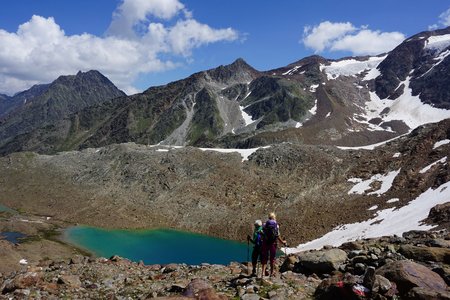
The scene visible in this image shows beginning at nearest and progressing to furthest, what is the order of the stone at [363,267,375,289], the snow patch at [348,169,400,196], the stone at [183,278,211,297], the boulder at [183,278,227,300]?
the stone at [363,267,375,289]
the boulder at [183,278,227,300]
the stone at [183,278,211,297]
the snow patch at [348,169,400,196]

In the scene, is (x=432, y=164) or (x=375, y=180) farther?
(x=375, y=180)

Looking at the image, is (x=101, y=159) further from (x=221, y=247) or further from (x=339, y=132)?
(x=339, y=132)

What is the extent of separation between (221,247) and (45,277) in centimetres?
4215

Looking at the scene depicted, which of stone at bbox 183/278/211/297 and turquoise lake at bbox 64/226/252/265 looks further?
turquoise lake at bbox 64/226/252/265

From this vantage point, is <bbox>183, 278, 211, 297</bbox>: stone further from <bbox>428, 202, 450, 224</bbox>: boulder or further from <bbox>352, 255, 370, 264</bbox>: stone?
<bbox>428, 202, 450, 224</bbox>: boulder

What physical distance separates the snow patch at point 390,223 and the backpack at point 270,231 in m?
31.8

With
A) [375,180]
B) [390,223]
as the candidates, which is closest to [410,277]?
[390,223]

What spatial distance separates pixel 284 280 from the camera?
62.0ft

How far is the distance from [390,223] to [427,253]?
35236mm

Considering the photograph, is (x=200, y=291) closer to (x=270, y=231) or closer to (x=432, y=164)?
(x=270, y=231)

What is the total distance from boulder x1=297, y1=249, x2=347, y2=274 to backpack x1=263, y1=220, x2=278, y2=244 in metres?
3.58

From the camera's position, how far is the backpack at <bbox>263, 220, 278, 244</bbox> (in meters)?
18.8

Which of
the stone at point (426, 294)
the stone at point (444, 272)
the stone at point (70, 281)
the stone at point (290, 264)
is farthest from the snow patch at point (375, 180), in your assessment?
the stone at point (70, 281)

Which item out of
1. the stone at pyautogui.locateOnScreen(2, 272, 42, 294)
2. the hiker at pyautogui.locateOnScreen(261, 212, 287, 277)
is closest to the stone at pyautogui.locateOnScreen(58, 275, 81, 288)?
the stone at pyautogui.locateOnScreen(2, 272, 42, 294)
